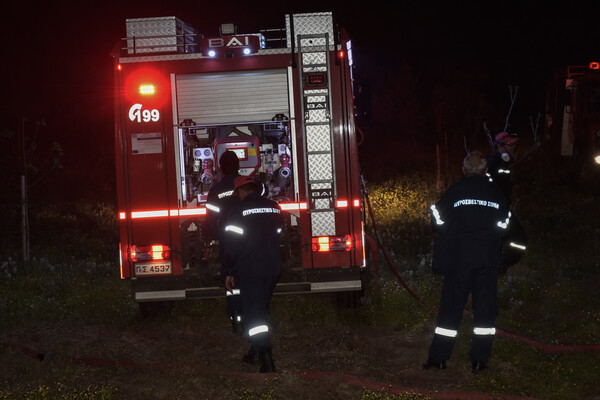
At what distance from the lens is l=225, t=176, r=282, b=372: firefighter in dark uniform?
225 inches

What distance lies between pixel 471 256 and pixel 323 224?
1.94m

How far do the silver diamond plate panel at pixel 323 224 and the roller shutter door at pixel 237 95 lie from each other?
3.78ft

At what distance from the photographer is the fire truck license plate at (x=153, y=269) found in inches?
278

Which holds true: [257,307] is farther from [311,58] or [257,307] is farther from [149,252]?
[311,58]

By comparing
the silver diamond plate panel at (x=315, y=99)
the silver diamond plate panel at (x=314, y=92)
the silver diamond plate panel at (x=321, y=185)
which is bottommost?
the silver diamond plate panel at (x=321, y=185)

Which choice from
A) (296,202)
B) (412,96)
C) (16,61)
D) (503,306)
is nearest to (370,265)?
(503,306)

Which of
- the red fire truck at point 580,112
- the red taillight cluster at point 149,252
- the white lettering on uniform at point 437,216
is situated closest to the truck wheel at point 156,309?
the red taillight cluster at point 149,252

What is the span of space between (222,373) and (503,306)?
3.52m

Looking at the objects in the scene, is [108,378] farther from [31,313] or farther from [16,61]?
[16,61]

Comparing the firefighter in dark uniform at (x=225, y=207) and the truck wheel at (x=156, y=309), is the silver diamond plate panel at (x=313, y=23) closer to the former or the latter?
the firefighter in dark uniform at (x=225, y=207)

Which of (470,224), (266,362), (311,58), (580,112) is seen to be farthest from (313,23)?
(580,112)

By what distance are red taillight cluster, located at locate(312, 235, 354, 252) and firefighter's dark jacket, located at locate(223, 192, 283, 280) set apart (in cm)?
130

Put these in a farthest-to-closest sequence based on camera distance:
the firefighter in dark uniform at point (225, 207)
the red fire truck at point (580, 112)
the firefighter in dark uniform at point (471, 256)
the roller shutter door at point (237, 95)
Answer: the red fire truck at point (580, 112) < the roller shutter door at point (237, 95) < the firefighter in dark uniform at point (225, 207) < the firefighter in dark uniform at point (471, 256)

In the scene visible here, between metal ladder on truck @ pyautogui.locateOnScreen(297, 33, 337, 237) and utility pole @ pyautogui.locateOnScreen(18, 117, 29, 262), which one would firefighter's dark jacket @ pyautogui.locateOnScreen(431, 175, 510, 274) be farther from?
utility pole @ pyautogui.locateOnScreen(18, 117, 29, 262)
